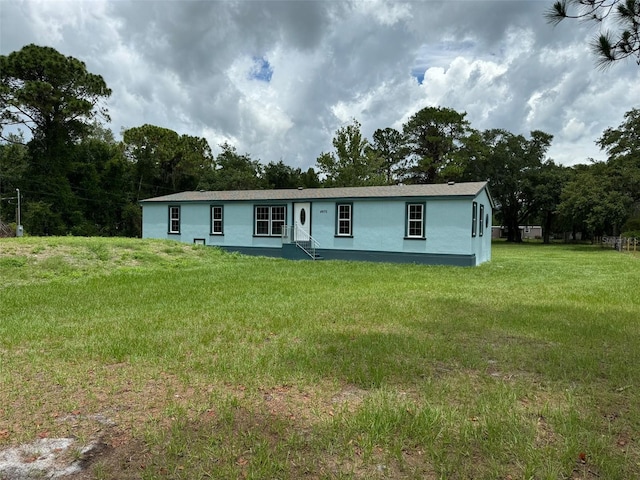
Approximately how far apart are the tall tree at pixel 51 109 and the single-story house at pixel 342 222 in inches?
584

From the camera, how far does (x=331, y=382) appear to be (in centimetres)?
382

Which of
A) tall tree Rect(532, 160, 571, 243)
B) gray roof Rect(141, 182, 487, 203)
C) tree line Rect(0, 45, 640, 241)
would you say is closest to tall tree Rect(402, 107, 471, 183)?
tree line Rect(0, 45, 640, 241)

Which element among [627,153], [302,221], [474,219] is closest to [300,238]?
[302,221]

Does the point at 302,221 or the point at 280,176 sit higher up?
the point at 280,176

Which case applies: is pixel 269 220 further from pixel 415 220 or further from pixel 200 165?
pixel 200 165

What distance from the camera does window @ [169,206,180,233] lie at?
2133 cm

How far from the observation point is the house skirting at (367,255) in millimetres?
15828

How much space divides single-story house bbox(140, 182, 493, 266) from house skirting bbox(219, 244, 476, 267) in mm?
37

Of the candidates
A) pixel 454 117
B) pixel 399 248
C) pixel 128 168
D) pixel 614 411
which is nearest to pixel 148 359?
pixel 614 411

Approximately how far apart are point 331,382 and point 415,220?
44.3 feet

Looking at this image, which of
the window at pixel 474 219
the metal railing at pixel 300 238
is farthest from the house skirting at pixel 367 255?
the window at pixel 474 219

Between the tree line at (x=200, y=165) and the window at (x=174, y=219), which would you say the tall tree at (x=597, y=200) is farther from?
the window at (x=174, y=219)

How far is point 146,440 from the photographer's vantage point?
2.79m

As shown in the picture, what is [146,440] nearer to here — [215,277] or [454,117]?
[215,277]
